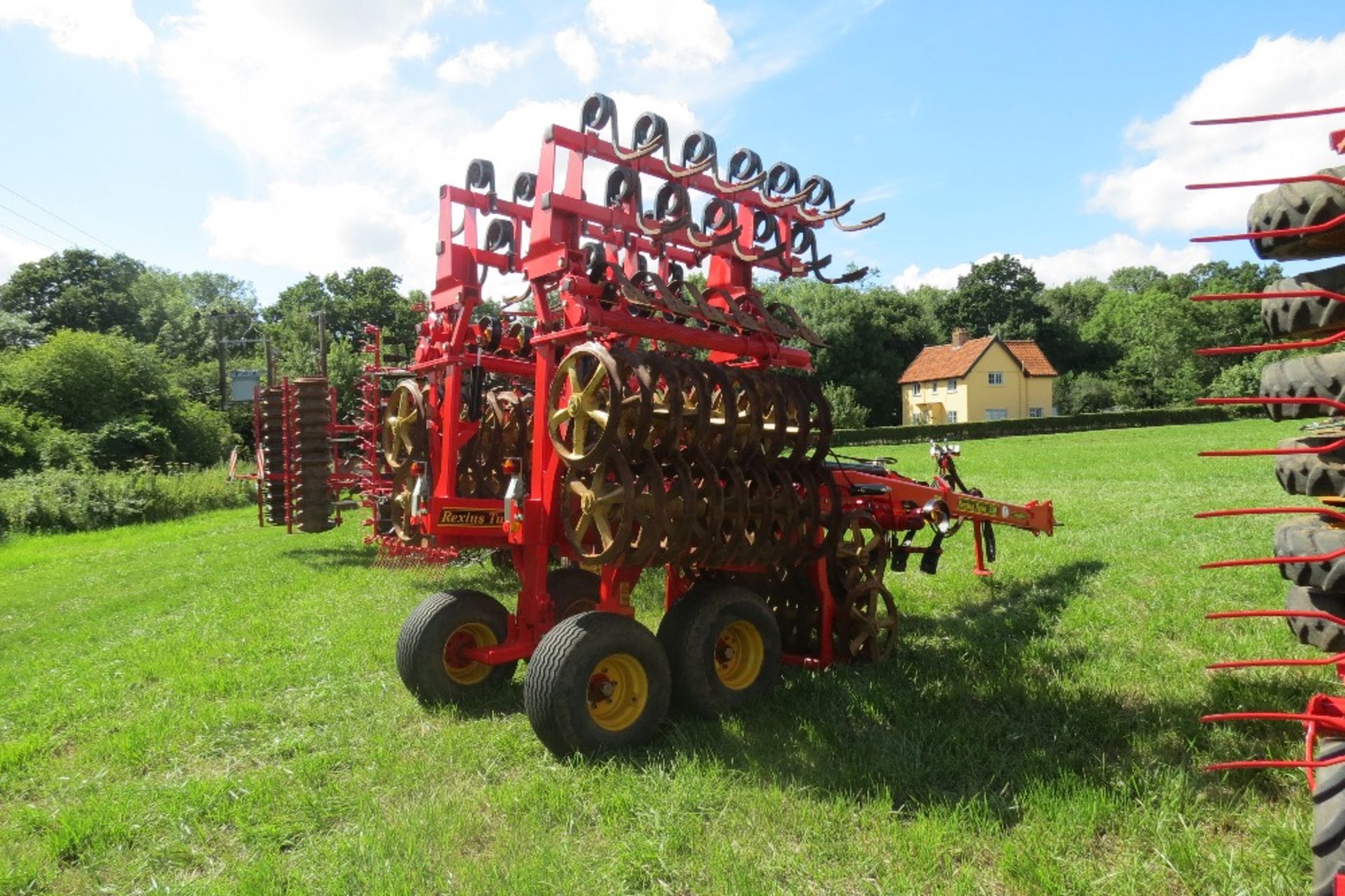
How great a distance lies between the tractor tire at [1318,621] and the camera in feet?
8.61

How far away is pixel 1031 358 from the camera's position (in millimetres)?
63875

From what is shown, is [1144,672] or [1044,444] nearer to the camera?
[1144,672]

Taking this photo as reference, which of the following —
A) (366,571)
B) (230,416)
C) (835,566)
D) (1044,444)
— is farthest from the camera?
(230,416)

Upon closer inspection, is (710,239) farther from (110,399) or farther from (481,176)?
(110,399)

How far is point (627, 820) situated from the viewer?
406 centimetres

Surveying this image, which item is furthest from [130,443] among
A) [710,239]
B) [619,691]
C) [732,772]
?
[732,772]

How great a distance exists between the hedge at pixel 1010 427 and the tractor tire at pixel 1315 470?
141 ft

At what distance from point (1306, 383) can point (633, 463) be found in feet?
10.9

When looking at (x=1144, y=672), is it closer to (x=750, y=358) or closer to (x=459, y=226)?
(x=750, y=358)

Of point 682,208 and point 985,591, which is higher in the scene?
point 682,208

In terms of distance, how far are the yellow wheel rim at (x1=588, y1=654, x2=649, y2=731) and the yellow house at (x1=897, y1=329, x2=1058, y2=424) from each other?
56824 millimetres

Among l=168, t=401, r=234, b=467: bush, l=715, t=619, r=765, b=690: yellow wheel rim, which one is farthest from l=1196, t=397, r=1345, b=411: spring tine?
l=168, t=401, r=234, b=467: bush

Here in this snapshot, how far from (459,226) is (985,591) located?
6.07 meters

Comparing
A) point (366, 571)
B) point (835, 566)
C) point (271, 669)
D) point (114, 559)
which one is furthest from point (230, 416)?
point (835, 566)
